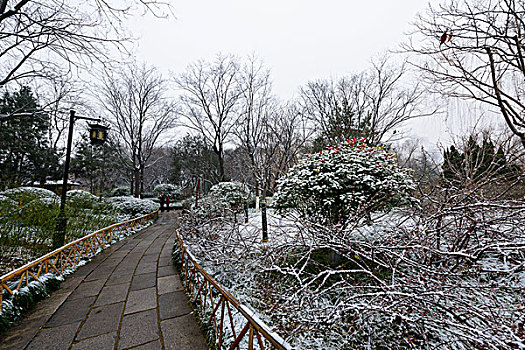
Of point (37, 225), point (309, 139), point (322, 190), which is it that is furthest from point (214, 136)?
point (322, 190)

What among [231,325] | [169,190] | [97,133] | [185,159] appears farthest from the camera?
[185,159]

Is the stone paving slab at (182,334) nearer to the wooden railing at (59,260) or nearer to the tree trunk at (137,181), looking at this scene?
the wooden railing at (59,260)

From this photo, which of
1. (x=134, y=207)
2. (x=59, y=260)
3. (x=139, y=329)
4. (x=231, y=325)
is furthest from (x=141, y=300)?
(x=134, y=207)

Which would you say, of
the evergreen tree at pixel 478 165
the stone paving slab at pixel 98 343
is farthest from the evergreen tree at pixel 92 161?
the evergreen tree at pixel 478 165

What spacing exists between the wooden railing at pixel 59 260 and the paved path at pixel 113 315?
338 mm

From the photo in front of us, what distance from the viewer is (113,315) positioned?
294cm

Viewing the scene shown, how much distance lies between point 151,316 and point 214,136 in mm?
13389

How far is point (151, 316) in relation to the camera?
290 cm

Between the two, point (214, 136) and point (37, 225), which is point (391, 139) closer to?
point (214, 136)

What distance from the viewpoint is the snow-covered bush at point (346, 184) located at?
403cm

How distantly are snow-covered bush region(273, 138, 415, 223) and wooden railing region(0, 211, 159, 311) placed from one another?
4.43 meters

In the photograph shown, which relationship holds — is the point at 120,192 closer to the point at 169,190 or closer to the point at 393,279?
the point at 169,190

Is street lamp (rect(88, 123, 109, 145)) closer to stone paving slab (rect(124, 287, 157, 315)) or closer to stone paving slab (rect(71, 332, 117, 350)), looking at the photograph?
stone paving slab (rect(124, 287, 157, 315))

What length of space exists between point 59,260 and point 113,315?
8.03ft
